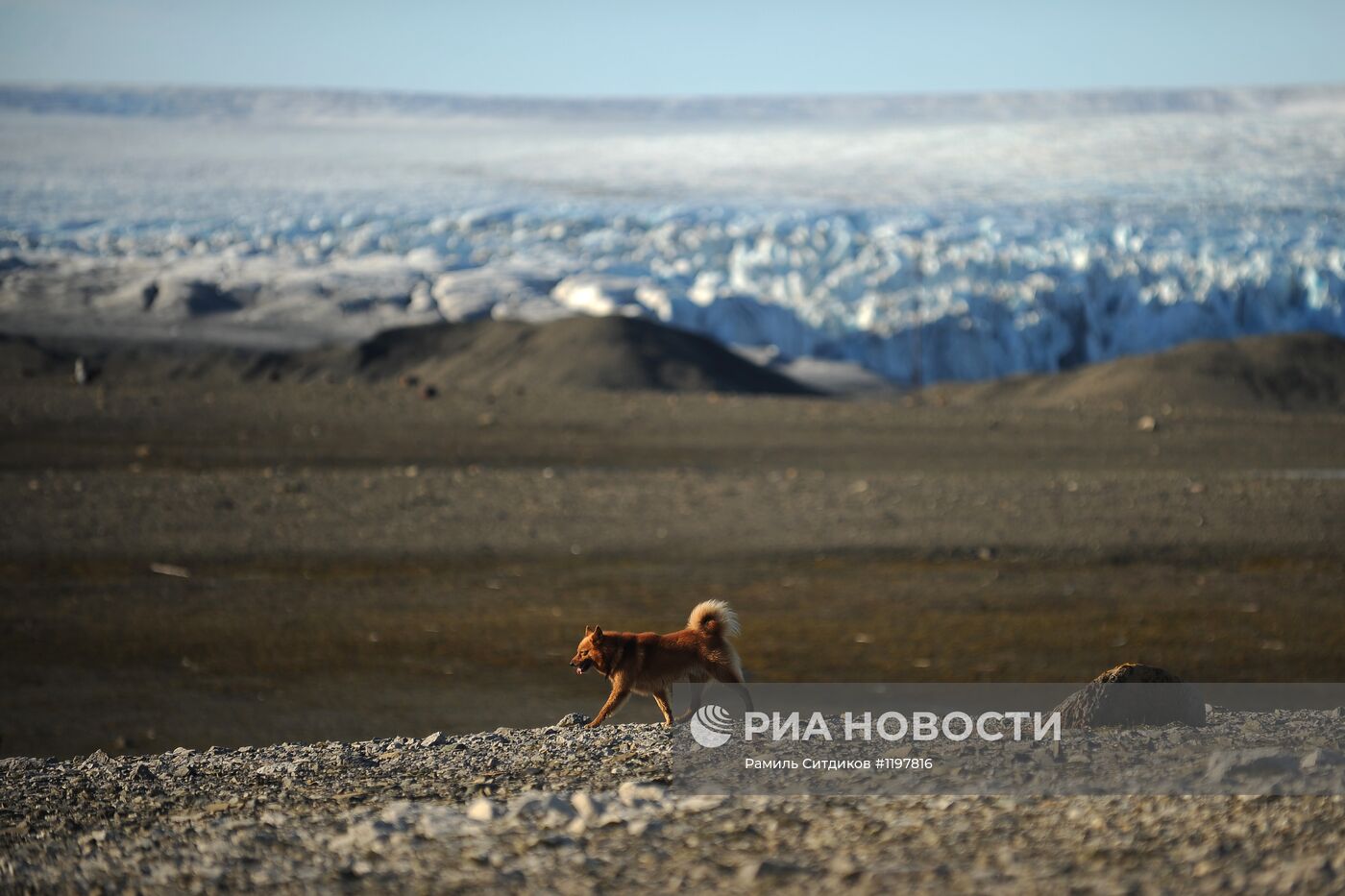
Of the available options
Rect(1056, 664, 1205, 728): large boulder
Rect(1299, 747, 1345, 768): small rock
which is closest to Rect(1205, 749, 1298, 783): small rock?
Rect(1299, 747, 1345, 768): small rock

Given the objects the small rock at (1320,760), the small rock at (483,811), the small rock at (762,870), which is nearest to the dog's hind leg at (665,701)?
the small rock at (483,811)

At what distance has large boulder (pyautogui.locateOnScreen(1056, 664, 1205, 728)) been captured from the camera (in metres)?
3.75

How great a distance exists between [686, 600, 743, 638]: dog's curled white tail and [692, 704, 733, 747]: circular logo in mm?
279

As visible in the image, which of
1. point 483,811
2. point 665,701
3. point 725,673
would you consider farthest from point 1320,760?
point 483,811

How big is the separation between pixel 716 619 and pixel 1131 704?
1280mm

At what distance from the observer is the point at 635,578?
10820mm

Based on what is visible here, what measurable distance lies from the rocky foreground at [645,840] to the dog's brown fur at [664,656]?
0.81ft

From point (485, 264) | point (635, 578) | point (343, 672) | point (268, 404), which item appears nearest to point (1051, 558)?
point (635, 578)

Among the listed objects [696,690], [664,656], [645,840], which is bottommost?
[645,840]

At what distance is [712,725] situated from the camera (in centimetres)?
351

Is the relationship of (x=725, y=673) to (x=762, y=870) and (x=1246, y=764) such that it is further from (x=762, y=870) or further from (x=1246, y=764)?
(x=1246, y=764)

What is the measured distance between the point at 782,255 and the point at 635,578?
28434 millimetres

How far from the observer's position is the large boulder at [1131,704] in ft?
12.3

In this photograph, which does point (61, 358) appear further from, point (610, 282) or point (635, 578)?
point (635, 578)
